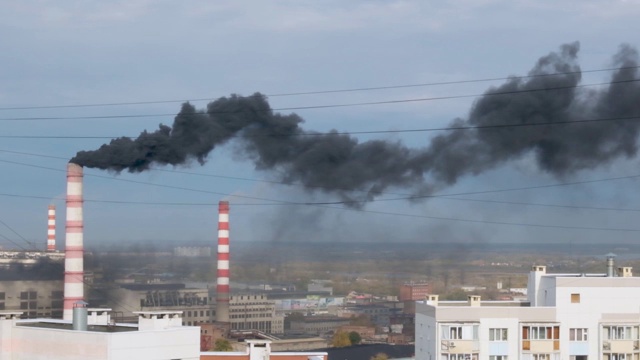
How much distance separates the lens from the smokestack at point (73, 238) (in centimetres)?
2864

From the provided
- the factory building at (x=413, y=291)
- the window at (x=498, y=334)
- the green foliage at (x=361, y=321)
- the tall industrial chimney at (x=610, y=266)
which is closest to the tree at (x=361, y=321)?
the green foliage at (x=361, y=321)

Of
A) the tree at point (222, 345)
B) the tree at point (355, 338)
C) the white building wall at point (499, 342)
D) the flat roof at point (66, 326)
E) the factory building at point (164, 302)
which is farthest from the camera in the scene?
the factory building at point (164, 302)

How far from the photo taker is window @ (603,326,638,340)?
20.4 meters

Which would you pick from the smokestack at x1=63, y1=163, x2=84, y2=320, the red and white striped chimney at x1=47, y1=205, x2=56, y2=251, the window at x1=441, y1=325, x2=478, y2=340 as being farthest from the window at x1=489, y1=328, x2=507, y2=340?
the red and white striped chimney at x1=47, y1=205, x2=56, y2=251

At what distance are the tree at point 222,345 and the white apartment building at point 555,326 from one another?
1545 centimetres

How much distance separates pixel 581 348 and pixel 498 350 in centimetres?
185

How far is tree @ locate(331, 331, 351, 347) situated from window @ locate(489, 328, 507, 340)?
2415cm

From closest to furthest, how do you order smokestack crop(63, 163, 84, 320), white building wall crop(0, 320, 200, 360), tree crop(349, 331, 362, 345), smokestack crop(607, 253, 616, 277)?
1. white building wall crop(0, 320, 200, 360)
2. smokestack crop(607, 253, 616, 277)
3. smokestack crop(63, 163, 84, 320)
4. tree crop(349, 331, 362, 345)

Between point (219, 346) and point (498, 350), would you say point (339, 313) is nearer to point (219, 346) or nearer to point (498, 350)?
point (219, 346)

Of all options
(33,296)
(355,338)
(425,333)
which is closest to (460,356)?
(425,333)

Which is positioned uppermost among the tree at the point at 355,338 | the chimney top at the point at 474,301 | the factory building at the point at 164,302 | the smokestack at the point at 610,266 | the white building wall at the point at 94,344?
the smokestack at the point at 610,266

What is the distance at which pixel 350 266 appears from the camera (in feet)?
274

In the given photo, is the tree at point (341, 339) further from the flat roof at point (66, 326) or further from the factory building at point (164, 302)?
the flat roof at point (66, 326)

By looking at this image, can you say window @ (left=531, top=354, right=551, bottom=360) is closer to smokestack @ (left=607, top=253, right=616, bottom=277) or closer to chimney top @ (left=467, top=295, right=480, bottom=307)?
chimney top @ (left=467, top=295, right=480, bottom=307)
